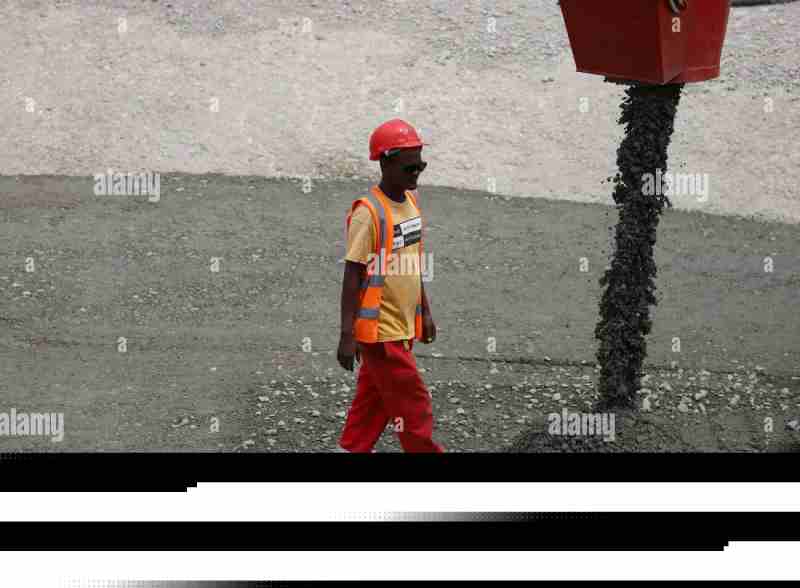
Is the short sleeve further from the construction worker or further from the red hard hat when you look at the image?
the red hard hat

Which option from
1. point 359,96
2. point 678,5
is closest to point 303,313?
point 678,5

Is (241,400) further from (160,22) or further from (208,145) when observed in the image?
(160,22)

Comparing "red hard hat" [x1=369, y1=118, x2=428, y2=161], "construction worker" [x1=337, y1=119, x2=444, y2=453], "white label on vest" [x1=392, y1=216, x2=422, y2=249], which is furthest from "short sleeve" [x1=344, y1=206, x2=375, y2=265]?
"red hard hat" [x1=369, y1=118, x2=428, y2=161]

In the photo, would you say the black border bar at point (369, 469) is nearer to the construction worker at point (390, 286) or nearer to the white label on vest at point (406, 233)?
the construction worker at point (390, 286)

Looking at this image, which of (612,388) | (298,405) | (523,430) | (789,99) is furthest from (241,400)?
(789,99)

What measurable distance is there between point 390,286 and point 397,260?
13 cm

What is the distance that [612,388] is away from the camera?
6.71 meters

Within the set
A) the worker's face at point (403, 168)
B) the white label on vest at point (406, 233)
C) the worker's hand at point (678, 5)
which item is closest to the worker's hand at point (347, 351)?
the white label on vest at point (406, 233)

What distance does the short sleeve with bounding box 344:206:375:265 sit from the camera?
557 centimetres

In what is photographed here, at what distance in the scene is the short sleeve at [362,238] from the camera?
18.3 ft

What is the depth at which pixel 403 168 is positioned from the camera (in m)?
5.58

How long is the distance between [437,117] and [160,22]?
4.55m

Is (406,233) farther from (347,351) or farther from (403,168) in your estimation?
(347,351)

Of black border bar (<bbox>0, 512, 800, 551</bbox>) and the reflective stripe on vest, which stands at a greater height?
the reflective stripe on vest
